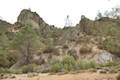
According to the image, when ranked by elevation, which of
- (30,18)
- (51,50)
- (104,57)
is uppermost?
(30,18)

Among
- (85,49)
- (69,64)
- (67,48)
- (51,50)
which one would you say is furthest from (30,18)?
(69,64)

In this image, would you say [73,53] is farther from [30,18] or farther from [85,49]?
[30,18]

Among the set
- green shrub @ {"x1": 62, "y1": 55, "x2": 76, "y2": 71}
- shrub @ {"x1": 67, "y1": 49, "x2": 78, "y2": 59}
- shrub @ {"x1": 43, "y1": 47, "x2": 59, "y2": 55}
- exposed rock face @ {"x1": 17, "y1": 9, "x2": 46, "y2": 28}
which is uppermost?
exposed rock face @ {"x1": 17, "y1": 9, "x2": 46, "y2": 28}

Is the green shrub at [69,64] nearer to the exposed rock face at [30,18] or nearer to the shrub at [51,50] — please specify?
the shrub at [51,50]

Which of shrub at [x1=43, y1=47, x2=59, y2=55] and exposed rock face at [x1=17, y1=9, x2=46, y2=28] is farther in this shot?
exposed rock face at [x1=17, y1=9, x2=46, y2=28]

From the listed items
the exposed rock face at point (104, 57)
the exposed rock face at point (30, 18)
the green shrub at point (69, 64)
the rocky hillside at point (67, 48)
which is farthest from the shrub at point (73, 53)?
the exposed rock face at point (30, 18)

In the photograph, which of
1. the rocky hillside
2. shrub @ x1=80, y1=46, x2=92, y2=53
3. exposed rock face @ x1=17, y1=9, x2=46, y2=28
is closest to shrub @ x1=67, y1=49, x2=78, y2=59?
the rocky hillside

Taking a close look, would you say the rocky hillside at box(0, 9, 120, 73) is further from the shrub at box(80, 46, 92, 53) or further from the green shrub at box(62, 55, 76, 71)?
the green shrub at box(62, 55, 76, 71)

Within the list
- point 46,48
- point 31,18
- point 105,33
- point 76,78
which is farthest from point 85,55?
point 31,18

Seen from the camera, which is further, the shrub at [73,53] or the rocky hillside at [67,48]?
the shrub at [73,53]

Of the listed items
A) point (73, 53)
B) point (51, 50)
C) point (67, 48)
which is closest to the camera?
point (73, 53)

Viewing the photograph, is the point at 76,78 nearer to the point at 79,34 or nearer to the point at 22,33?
the point at 22,33

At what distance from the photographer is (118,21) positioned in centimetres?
6819

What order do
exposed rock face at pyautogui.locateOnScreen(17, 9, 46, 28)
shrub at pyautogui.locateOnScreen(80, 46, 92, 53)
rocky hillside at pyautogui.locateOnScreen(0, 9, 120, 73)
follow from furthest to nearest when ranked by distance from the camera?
exposed rock face at pyautogui.locateOnScreen(17, 9, 46, 28) < shrub at pyautogui.locateOnScreen(80, 46, 92, 53) < rocky hillside at pyautogui.locateOnScreen(0, 9, 120, 73)
